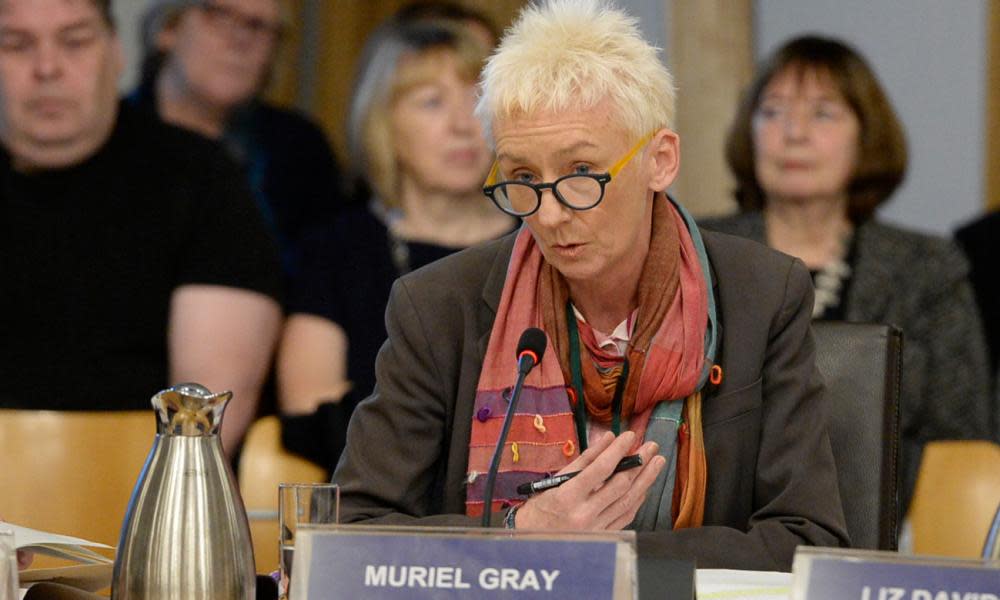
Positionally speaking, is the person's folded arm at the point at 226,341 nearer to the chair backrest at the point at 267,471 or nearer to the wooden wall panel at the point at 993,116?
the chair backrest at the point at 267,471

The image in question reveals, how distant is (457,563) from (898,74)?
3773mm

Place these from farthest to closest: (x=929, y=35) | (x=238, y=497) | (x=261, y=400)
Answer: (x=929, y=35) → (x=261, y=400) → (x=238, y=497)

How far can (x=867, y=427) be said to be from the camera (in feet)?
6.52

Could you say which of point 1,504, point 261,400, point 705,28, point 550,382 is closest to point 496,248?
point 550,382

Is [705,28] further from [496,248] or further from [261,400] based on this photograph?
[496,248]

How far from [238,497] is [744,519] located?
2.72 feet

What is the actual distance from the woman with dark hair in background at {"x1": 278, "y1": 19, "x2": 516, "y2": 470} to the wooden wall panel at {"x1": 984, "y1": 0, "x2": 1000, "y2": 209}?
1778mm

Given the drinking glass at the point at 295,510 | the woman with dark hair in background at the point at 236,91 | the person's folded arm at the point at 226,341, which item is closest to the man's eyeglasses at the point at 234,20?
the woman with dark hair in background at the point at 236,91

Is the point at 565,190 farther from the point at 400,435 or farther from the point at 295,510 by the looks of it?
the point at 295,510

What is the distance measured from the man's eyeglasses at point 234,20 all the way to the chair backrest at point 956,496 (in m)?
2.16

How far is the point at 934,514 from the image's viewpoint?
263cm

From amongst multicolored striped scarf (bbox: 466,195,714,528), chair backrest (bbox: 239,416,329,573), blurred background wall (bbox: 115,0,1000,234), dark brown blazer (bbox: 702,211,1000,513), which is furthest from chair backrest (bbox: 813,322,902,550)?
blurred background wall (bbox: 115,0,1000,234)

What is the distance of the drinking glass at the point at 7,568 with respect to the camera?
1178 mm

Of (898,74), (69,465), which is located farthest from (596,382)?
(898,74)
